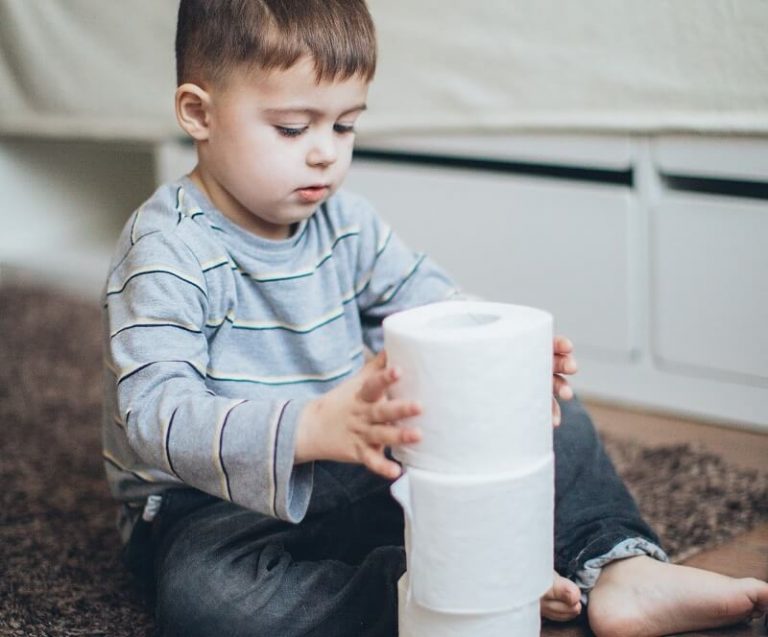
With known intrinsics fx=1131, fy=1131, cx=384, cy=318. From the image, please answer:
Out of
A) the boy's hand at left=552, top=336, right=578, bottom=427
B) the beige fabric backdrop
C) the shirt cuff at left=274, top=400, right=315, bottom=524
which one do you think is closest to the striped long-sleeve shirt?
the shirt cuff at left=274, top=400, right=315, bottom=524

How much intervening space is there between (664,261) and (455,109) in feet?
1.18

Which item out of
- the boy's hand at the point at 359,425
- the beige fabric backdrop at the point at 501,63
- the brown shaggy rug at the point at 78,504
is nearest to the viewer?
the boy's hand at the point at 359,425

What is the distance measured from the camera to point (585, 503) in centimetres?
97

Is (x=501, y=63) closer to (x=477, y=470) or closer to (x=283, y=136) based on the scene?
(x=283, y=136)

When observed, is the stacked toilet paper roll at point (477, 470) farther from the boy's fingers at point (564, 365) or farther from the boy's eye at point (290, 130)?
the boy's eye at point (290, 130)

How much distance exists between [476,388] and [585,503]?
30 cm

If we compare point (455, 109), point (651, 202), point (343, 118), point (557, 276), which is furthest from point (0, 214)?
point (343, 118)

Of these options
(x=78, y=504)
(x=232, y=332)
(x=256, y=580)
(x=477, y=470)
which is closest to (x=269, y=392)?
(x=232, y=332)

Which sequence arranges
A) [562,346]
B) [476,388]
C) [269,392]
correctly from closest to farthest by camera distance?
[476,388], [562,346], [269,392]

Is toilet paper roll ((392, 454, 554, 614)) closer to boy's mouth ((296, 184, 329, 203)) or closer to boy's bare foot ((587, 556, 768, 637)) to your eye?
boy's bare foot ((587, 556, 768, 637))

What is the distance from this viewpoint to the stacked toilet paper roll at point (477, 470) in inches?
28.1

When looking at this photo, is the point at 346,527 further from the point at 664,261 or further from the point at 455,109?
the point at 455,109

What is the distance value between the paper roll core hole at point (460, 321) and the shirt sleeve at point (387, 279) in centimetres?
26

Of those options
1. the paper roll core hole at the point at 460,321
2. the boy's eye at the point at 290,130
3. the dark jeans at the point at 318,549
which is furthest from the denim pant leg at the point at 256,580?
the boy's eye at the point at 290,130
